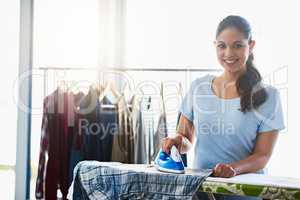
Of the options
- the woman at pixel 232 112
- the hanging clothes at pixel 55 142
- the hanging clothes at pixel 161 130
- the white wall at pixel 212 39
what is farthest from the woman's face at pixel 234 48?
the hanging clothes at pixel 55 142

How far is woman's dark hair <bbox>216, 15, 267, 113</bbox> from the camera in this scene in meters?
1.78

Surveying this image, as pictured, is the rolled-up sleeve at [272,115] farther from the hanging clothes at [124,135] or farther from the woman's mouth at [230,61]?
the hanging clothes at [124,135]

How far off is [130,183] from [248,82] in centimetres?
82

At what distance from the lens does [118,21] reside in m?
2.32

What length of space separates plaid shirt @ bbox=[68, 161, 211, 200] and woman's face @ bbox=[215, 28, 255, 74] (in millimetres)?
638

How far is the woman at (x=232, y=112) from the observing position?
1734mm

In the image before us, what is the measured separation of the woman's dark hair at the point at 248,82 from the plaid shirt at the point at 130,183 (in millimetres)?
495

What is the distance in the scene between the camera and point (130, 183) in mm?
1470

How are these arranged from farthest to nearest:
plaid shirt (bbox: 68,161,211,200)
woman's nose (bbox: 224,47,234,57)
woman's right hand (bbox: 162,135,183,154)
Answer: woman's nose (bbox: 224,47,234,57) < woman's right hand (bbox: 162,135,183,154) < plaid shirt (bbox: 68,161,211,200)

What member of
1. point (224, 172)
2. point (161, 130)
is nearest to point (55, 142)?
point (161, 130)

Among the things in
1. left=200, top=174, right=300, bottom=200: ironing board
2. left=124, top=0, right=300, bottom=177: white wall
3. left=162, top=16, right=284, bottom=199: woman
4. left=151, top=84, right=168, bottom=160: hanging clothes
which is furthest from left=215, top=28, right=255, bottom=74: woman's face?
left=200, top=174, right=300, bottom=200: ironing board

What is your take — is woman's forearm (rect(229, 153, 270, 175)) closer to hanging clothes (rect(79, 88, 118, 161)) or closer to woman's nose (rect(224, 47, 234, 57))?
woman's nose (rect(224, 47, 234, 57))

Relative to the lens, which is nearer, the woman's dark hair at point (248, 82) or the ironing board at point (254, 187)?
the ironing board at point (254, 187)

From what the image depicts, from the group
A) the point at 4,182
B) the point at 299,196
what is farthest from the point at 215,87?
the point at 4,182
